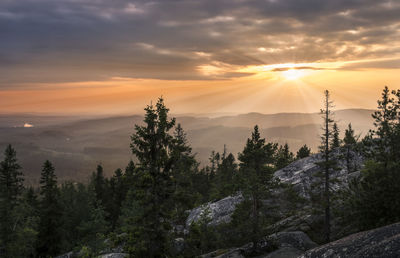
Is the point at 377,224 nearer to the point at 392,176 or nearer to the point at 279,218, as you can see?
the point at 392,176

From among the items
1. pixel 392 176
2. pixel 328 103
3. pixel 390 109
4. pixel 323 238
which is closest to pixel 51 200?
pixel 323 238

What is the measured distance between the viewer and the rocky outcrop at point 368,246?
1097cm

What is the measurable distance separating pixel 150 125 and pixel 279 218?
1262 inches

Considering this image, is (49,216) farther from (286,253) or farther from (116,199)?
(286,253)

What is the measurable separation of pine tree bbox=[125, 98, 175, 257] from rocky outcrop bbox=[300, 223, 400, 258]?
8.68m

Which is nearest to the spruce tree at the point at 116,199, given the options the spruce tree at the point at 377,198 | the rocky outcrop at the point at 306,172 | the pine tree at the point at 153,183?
the rocky outcrop at the point at 306,172

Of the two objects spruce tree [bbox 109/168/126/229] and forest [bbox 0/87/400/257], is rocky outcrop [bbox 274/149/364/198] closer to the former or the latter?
forest [bbox 0/87/400/257]

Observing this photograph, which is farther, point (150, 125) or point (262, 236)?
point (262, 236)

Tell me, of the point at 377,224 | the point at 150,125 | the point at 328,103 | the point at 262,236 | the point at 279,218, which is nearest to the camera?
the point at 150,125

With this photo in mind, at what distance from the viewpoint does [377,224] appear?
1944 centimetres

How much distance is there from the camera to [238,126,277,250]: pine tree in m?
26.2

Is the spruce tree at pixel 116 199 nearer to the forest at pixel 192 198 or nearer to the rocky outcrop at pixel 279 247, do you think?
the forest at pixel 192 198

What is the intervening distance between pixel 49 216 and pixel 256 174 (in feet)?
117

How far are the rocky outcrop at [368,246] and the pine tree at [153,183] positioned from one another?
868cm
